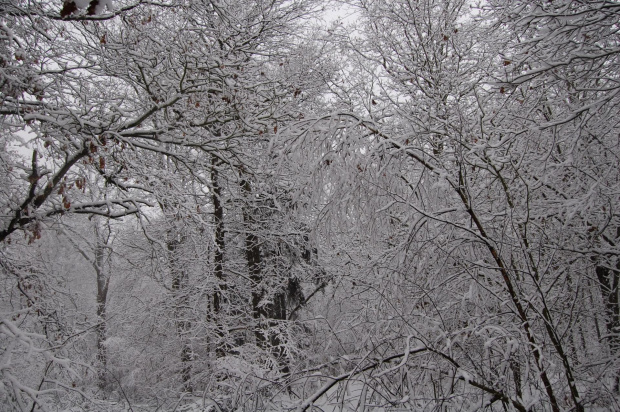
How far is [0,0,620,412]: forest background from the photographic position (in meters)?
2.65

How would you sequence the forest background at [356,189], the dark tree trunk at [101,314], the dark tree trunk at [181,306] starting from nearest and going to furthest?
1. the forest background at [356,189]
2. the dark tree trunk at [101,314]
3. the dark tree trunk at [181,306]

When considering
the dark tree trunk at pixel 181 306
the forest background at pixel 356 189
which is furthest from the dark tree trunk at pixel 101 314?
the dark tree trunk at pixel 181 306

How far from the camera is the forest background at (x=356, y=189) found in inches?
104

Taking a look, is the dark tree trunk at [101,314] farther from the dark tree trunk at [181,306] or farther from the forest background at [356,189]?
the dark tree trunk at [181,306]

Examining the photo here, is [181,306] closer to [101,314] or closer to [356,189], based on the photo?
[101,314]

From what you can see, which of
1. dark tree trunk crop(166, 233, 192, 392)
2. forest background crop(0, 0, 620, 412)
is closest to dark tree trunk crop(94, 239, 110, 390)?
forest background crop(0, 0, 620, 412)

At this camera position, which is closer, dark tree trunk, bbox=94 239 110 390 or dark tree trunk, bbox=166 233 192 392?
dark tree trunk, bbox=94 239 110 390

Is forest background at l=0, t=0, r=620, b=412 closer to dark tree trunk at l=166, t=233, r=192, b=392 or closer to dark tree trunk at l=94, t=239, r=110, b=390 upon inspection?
dark tree trunk at l=166, t=233, r=192, b=392

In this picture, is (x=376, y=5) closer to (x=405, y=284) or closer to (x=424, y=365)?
(x=405, y=284)

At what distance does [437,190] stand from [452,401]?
1.35m

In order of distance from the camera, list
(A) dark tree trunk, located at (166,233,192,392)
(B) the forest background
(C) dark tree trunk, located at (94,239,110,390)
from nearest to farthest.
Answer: (B) the forest background
(C) dark tree trunk, located at (94,239,110,390)
(A) dark tree trunk, located at (166,233,192,392)

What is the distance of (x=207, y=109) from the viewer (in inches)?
211

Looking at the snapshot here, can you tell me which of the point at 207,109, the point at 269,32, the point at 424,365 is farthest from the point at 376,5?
the point at 424,365

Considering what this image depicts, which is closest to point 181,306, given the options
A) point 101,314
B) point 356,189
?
point 101,314
